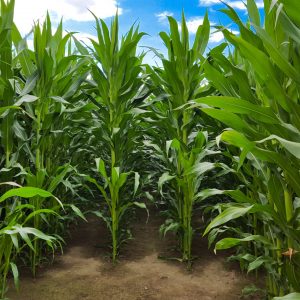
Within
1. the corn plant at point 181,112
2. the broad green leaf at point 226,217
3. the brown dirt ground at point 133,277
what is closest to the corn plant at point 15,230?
the brown dirt ground at point 133,277

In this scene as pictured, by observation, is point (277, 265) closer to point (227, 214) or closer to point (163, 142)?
point (227, 214)

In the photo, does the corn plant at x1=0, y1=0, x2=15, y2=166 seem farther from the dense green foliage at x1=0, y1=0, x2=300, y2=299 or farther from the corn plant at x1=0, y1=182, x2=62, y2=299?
the corn plant at x1=0, y1=182, x2=62, y2=299

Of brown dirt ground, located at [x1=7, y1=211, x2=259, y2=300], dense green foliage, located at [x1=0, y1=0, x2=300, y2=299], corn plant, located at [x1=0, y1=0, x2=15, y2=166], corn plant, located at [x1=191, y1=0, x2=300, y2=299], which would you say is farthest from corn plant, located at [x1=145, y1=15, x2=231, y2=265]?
corn plant, located at [x1=0, y1=0, x2=15, y2=166]

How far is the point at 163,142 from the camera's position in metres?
3.17

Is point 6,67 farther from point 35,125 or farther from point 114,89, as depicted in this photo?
point 114,89

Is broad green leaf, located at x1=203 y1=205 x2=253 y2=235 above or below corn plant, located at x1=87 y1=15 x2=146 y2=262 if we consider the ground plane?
below

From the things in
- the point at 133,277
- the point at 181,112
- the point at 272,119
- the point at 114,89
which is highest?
the point at 114,89

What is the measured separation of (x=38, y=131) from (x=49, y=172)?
373 millimetres

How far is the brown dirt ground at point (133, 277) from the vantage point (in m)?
2.37

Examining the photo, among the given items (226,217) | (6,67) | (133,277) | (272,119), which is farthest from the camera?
(133,277)

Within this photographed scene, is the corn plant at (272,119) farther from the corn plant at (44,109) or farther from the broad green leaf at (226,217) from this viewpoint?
the corn plant at (44,109)

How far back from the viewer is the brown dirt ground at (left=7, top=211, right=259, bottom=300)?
237 cm

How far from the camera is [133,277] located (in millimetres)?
2641

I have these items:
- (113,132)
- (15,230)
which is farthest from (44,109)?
(15,230)
